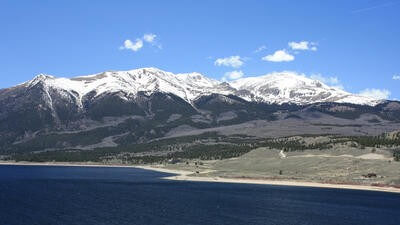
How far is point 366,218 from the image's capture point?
137m

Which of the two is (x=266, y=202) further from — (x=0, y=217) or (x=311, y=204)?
(x=0, y=217)

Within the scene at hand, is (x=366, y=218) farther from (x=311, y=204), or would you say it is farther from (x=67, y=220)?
(x=67, y=220)

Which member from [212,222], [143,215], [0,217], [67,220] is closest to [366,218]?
[212,222]

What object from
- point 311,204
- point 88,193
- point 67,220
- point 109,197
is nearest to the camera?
point 67,220

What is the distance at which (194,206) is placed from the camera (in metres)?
154

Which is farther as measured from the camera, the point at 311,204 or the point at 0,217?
the point at 311,204

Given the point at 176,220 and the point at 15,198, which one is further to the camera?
the point at 15,198

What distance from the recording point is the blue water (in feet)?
424

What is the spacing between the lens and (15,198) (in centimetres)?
16725

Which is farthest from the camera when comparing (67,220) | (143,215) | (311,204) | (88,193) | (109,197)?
(88,193)

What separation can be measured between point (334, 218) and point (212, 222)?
33570 mm

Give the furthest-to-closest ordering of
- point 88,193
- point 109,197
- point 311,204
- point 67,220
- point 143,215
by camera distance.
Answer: point 88,193 < point 109,197 < point 311,204 < point 143,215 < point 67,220

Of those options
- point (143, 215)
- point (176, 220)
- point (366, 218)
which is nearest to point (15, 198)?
point (143, 215)

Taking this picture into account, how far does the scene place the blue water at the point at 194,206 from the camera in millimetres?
129125
